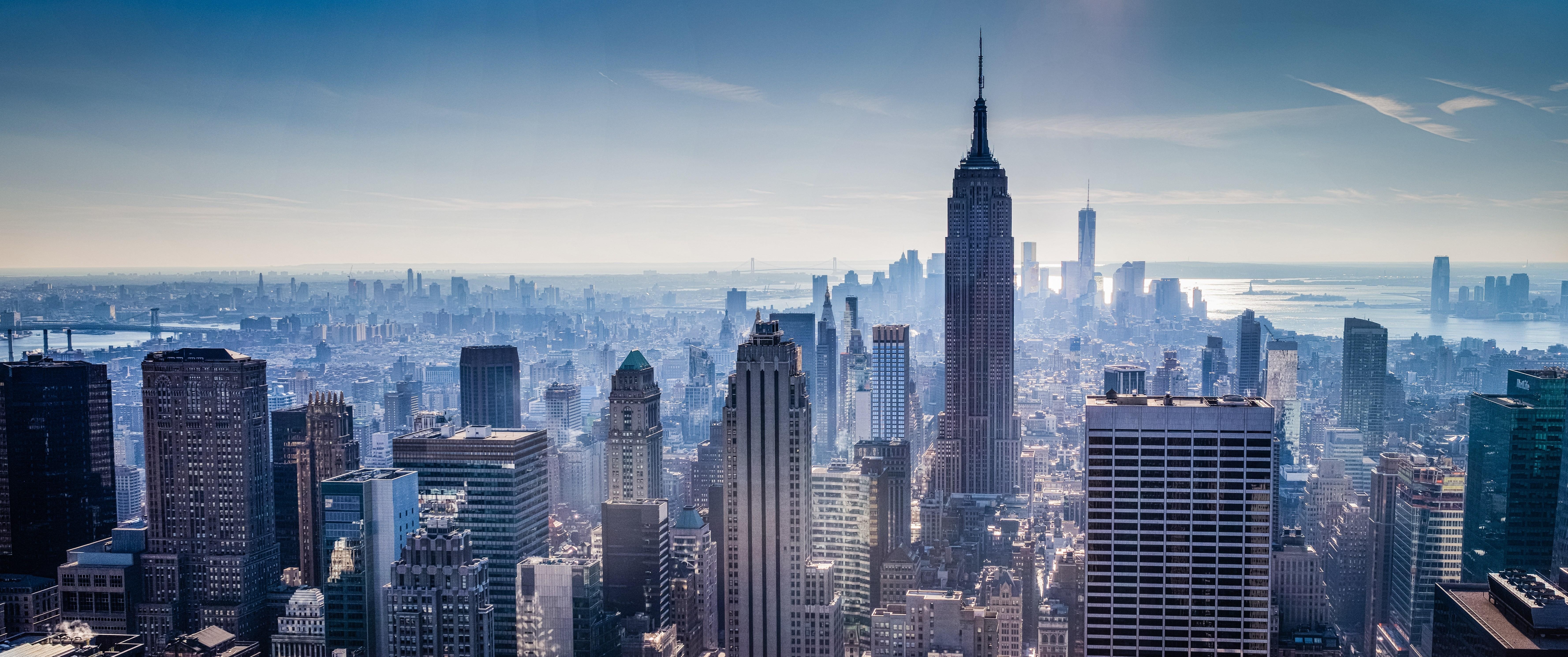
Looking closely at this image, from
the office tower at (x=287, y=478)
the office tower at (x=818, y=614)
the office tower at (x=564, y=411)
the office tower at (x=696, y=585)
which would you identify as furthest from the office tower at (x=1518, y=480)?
the office tower at (x=287, y=478)

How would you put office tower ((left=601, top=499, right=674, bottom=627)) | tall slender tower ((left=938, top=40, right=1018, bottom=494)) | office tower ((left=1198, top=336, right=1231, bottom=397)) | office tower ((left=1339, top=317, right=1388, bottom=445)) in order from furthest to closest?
tall slender tower ((left=938, top=40, right=1018, bottom=494))
office tower ((left=1198, top=336, right=1231, bottom=397))
office tower ((left=1339, top=317, right=1388, bottom=445))
office tower ((left=601, top=499, right=674, bottom=627))

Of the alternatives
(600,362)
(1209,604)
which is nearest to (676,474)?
(600,362)

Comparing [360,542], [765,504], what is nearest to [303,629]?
[360,542]

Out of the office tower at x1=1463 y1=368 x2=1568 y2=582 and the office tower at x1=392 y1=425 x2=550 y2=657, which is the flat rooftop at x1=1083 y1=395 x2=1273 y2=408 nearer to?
the office tower at x1=1463 y1=368 x2=1568 y2=582

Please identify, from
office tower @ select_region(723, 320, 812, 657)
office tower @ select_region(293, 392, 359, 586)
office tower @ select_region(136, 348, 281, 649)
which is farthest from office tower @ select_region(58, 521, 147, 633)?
office tower @ select_region(723, 320, 812, 657)

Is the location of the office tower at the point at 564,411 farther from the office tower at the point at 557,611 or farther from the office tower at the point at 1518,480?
the office tower at the point at 1518,480

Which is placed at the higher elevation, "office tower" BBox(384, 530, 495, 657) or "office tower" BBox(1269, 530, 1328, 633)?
"office tower" BBox(384, 530, 495, 657)

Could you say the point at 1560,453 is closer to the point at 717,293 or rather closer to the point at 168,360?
the point at 717,293

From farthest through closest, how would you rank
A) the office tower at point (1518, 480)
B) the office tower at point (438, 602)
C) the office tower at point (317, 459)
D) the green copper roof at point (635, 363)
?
1. the green copper roof at point (635, 363)
2. the office tower at point (317, 459)
3. the office tower at point (1518, 480)
4. the office tower at point (438, 602)

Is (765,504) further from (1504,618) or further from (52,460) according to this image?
(52,460)
